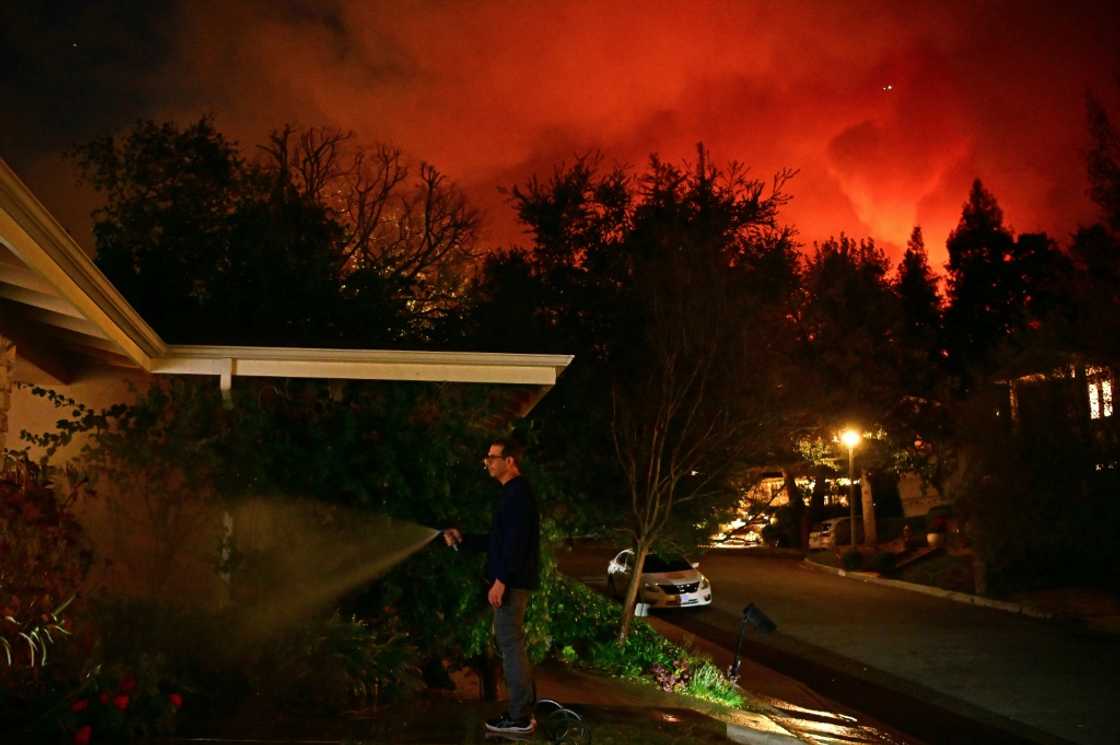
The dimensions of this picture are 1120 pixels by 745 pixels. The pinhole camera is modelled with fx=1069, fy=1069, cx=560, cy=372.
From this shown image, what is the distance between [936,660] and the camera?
55.4 feet

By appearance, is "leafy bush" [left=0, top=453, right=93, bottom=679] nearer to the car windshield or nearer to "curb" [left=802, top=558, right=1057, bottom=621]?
the car windshield

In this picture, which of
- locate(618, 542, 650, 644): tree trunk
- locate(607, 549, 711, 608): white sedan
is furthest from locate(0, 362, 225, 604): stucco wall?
locate(607, 549, 711, 608): white sedan

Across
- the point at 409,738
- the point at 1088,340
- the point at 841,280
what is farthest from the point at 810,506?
the point at 409,738

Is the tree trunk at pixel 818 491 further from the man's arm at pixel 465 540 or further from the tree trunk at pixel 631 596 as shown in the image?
the man's arm at pixel 465 540

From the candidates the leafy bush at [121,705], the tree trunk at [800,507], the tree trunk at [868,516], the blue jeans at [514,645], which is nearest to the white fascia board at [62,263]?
the leafy bush at [121,705]

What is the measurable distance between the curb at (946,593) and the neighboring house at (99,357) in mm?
14452

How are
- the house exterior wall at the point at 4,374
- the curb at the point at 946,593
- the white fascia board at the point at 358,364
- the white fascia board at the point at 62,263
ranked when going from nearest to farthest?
1. the white fascia board at the point at 62,263
2. the house exterior wall at the point at 4,374
3. the white fascia board at the point at 358,364
4. the curb at the point at 946,593


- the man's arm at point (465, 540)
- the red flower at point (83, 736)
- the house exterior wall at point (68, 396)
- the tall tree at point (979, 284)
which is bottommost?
the red flower at point (83, 736)

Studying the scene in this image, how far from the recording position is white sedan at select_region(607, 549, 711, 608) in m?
Answer: 24.0

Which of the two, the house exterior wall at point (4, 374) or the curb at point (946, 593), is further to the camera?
the curb at point (946, 593)

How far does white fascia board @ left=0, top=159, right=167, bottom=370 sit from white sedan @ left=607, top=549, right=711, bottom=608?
16338 millimetres

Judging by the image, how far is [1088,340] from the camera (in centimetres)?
2177

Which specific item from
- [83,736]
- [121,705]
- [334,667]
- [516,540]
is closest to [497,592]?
[516,540]

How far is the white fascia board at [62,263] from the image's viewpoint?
232 inches
